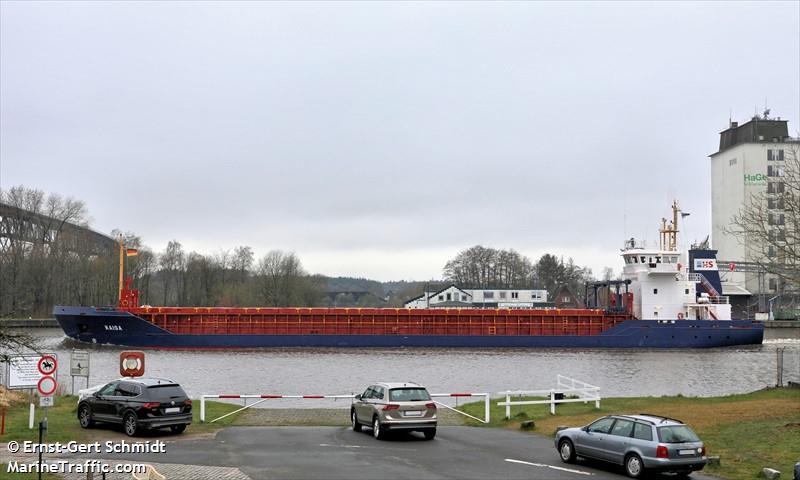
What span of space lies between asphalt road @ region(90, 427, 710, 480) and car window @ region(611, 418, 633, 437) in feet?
2.34

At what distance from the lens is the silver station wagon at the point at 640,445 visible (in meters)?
12.4

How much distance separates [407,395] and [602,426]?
15.1 ft

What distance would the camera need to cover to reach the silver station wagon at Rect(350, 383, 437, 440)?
1634cm

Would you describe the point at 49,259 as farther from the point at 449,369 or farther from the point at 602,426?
the point at 602,426

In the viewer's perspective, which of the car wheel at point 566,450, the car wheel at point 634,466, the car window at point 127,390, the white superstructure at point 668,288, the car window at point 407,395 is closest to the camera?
the car wheel at point 634,466

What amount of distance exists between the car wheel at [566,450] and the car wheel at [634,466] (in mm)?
1362

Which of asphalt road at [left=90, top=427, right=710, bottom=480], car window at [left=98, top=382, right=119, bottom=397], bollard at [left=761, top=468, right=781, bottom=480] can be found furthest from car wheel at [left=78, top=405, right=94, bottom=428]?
bollard at [left=761, top=468, right=781, bottom=480]

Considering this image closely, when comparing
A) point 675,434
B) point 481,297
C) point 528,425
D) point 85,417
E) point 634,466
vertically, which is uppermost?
point 481,297

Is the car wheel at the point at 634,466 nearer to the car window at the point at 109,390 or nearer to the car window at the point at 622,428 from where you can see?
the car window at the point at 622,428

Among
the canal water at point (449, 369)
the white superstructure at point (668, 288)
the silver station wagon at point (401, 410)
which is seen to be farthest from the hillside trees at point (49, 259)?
the silver station wagon at point (401, 410)

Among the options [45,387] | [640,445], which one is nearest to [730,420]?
[640,445]

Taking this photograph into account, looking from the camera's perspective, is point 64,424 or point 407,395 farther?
point 64,424

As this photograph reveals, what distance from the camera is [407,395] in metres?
16.6

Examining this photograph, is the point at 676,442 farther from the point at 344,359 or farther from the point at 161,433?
the point at 344,359
